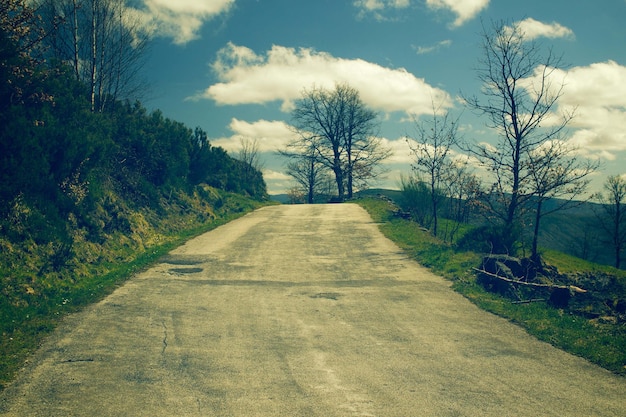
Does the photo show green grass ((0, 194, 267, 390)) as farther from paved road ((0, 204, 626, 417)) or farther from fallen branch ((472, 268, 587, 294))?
fallen branch ((472, 268, 587, 294))

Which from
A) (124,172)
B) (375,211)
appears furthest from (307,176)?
(124,172)

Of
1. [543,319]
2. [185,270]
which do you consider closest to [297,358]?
[543,319]

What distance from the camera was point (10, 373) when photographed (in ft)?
16.9

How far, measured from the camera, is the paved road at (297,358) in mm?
4555

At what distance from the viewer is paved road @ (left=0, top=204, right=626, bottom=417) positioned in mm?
4555

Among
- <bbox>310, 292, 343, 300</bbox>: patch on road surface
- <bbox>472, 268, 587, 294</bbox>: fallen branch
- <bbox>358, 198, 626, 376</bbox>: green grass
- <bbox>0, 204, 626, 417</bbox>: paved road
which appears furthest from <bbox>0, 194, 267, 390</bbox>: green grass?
<bbox>472, 268, 587, 294</bbox>: fallen branch

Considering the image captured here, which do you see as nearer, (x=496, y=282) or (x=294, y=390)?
(x=294, y=390)

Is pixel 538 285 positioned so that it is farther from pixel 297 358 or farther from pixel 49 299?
pixel 49 299

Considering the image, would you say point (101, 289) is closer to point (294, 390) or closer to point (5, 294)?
point (5, 294)

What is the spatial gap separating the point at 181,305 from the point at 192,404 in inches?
158

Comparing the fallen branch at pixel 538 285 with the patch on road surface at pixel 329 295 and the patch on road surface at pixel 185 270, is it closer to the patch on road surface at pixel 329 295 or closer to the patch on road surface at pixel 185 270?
the patch on road surface at pixel 329 295

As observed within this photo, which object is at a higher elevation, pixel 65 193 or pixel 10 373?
pixel 65 193

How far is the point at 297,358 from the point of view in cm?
586

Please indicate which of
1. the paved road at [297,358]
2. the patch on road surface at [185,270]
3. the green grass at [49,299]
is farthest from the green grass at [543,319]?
the green grass at [49,299]
